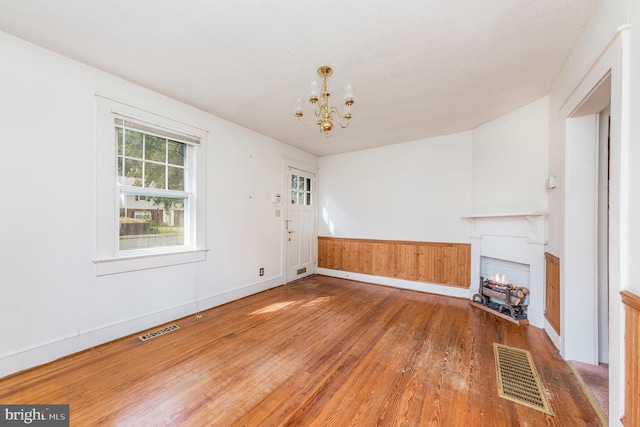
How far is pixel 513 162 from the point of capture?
Result: 10.2 ft

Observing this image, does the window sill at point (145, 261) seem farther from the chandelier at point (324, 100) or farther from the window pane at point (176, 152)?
the chandelier at point (324, 100)

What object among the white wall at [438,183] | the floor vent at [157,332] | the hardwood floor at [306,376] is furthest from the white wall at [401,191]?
the floor vent at [157,332]

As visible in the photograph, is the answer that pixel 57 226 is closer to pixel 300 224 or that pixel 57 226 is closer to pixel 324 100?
pixel 324 100

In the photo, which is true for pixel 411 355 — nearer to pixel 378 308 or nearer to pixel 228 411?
pixel 378 308

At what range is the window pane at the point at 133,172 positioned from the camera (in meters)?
2.54

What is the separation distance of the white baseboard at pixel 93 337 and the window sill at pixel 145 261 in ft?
1.73

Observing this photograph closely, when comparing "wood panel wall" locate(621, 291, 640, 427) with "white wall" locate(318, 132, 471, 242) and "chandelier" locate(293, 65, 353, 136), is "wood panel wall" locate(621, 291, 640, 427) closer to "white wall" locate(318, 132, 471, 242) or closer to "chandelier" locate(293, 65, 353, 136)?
"chandelier" locate(293, 65, 353, 136)

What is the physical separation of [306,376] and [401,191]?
11.4ft

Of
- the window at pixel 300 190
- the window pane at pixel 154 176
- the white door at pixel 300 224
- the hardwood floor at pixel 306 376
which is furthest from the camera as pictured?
Result: the window at pixel 300 190

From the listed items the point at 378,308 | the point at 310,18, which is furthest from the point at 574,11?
the point at 378,308

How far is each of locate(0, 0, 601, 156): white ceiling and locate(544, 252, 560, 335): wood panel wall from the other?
1856 mm

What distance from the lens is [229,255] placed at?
3.53 meters

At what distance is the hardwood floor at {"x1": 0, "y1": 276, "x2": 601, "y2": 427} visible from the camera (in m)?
1.52

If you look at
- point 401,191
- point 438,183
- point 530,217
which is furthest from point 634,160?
point 401,191
